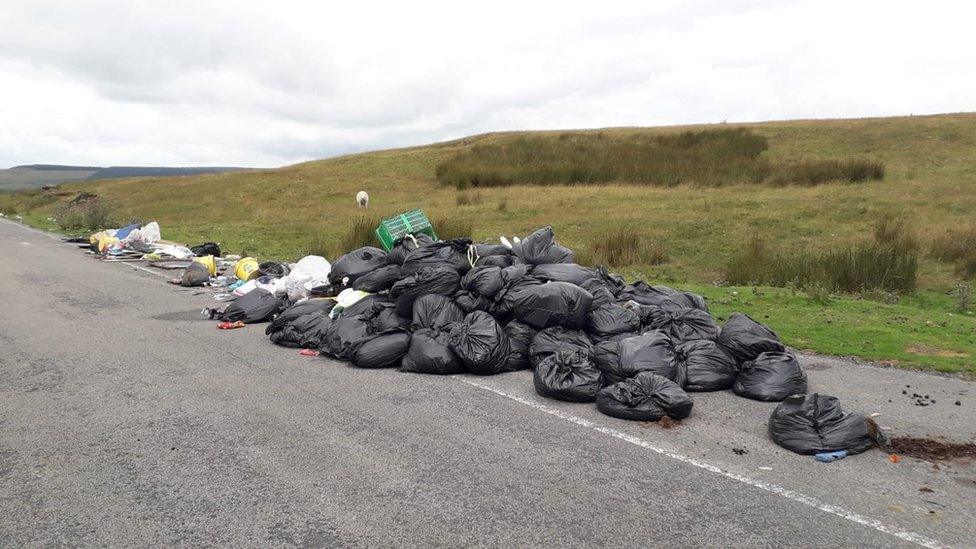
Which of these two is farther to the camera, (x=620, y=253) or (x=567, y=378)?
(x=620, y=253)

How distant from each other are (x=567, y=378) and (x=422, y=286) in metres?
2.23

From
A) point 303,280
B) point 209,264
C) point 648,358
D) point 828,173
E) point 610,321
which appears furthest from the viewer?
point 828,173

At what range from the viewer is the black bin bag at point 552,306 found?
6562 millimetres

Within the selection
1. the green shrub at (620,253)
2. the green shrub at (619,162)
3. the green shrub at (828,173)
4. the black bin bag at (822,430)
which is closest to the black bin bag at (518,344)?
the black bin bag at (822,430)

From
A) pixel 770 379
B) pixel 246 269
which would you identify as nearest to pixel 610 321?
pixel 770 379

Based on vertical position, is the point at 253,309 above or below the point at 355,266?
below

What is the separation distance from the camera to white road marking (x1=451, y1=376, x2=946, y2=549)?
335cm

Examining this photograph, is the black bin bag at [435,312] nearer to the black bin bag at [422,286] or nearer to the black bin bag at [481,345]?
the black bin bag at [422,286]

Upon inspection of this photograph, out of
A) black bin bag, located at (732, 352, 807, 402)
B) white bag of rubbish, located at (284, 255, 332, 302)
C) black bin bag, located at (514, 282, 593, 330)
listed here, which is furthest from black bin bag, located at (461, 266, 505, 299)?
white bag of rubbish, located at (284, 255, 332, 302)

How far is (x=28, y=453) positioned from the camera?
14.6ft

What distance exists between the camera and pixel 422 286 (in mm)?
7230

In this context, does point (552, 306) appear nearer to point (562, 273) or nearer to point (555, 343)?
point (555, 343)

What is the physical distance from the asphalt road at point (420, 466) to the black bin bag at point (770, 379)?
141mm

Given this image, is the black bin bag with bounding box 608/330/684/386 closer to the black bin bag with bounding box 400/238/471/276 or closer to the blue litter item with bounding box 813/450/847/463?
the blue litter item with bounding box 813/450/847/463
